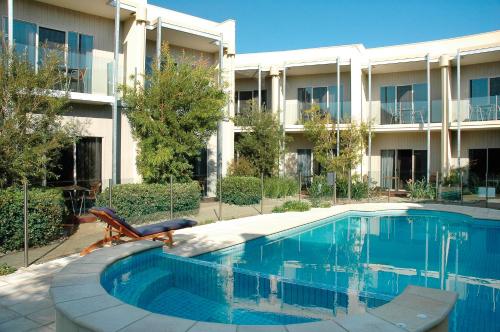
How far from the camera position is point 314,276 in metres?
7.90

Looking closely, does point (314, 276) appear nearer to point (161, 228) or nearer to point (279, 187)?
point (161, 228)

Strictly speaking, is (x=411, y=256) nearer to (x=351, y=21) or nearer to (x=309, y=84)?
(x=351, y=21)

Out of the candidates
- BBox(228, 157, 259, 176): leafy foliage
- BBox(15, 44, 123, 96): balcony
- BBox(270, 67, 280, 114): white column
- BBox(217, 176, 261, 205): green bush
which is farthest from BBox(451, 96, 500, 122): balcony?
BBox(15, 44, 123, 96): balcony

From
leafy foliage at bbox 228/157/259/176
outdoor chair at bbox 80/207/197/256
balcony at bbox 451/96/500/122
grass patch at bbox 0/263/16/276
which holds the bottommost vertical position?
grass patch at bbox 0/263/16/276

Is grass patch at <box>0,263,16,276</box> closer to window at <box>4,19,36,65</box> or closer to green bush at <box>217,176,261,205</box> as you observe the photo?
window at <box>4,19,36,65</box>

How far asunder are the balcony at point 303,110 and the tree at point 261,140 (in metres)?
2.82

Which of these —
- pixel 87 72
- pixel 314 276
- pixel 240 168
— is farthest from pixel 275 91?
pixel 314 276

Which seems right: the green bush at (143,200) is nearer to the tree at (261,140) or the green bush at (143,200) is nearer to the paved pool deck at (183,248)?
the paved pool deck at (183,248)

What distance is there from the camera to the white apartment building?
14.1 m

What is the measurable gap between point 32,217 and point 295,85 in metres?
17.5

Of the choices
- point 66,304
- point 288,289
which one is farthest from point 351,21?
point 66,304

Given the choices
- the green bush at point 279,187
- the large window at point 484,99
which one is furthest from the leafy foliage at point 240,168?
the large window at point 484,99

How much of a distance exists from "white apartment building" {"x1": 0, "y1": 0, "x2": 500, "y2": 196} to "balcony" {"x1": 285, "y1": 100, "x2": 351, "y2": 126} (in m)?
0.06

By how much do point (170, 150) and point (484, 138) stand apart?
15572 mm
